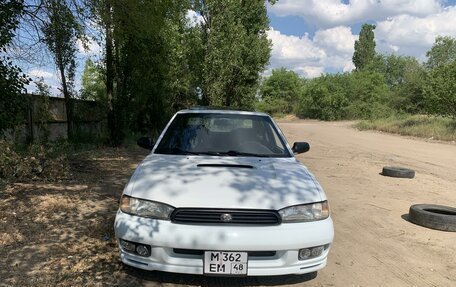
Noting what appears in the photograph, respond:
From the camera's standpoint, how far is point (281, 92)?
78062mm

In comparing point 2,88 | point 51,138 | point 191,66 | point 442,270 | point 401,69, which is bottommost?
point 442,270

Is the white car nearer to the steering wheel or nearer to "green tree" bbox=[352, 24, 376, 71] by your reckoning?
the steering wheel

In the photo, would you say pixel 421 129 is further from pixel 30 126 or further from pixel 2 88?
pixel 2 88

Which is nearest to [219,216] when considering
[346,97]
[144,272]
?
[144,272]

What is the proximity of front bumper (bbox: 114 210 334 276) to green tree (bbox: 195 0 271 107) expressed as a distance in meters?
18.2

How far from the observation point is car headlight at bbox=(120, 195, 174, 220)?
3492 millimetres

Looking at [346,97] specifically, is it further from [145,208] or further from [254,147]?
[145,208]

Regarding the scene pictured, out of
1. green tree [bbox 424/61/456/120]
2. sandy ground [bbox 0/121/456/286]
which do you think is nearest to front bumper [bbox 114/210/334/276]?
sandy ground [bbox 0/121/456/286]

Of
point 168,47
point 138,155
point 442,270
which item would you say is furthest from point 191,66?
point 442,270

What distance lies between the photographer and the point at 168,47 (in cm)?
1694

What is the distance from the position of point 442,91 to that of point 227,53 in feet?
39.7

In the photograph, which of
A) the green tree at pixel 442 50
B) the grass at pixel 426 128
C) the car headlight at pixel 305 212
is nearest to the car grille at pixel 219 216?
the car headlight at pixel 305 212

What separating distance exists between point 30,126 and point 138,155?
2965mm

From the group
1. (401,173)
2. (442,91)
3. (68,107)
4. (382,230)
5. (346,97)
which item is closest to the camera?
(382,230)
